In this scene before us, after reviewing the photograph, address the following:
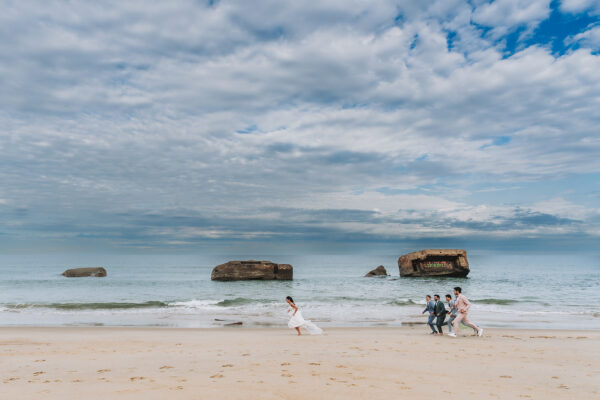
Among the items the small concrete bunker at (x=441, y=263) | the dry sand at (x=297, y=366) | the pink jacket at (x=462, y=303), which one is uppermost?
the small concrete bunker at (x=441, y=263)

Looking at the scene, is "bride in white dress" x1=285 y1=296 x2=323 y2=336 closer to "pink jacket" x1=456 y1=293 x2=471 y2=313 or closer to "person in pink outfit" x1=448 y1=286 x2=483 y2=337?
"person in pink outfit" x1=448 y1=286 x2=483 y2=337

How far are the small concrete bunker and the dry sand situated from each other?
4574 centimetres

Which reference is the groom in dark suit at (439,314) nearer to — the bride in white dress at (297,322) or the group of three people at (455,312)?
the group of three people at (455,312)

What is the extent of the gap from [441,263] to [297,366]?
5734cm

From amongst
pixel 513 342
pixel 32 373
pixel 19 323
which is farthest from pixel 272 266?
pixel 32 373

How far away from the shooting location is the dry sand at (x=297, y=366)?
8.28 meters

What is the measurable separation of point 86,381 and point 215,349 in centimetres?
483

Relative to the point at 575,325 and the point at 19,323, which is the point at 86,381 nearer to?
the point at 19,323

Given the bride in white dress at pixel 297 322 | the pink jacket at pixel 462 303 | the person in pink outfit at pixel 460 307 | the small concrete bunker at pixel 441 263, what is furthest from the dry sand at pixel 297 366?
the small concrete bunker at pixel 441 263

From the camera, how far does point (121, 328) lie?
2064 centimetres

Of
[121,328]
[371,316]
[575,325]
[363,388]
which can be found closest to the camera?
[363,388]

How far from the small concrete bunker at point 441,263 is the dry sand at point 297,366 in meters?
45.7

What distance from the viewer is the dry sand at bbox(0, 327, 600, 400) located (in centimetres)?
828

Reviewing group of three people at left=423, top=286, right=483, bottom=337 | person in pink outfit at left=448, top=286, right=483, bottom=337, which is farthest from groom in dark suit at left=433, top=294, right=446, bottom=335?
person in pink outfit at left=448, top=286, right=483, bottom=337
